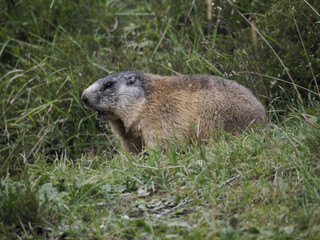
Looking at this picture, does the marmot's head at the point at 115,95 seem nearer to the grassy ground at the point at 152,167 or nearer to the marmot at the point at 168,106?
the marmot at the point at 168,106

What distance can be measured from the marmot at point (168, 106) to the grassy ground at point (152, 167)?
14.1 inches

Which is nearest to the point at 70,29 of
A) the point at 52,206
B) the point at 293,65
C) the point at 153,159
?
the point at 293,65

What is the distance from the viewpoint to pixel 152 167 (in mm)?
3840

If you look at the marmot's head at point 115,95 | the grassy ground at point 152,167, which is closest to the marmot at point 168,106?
the marmot's head at point 115,95

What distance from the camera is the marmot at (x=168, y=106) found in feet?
17.0

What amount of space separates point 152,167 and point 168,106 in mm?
1653

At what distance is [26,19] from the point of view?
8055mm

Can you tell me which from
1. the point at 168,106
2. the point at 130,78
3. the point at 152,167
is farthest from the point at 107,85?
the point at 152,167

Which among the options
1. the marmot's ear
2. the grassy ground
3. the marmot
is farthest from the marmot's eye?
the grassy ground

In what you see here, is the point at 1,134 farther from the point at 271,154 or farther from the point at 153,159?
the point at 271,154

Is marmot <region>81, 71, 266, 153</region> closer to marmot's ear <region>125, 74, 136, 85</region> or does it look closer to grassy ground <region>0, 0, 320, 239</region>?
marmot's ear <region>125, 74, 136, 85</region>

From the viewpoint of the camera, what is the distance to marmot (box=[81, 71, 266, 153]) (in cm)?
→ 517

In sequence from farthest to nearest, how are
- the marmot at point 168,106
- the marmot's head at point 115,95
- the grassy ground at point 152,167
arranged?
the marmot's head at point 115,95
the marmot at point 168,106
the grassy ground at point 152,167

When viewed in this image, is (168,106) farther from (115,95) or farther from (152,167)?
(152,167)
